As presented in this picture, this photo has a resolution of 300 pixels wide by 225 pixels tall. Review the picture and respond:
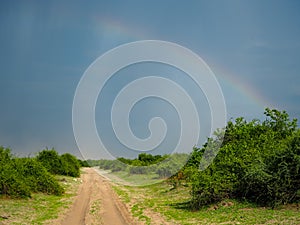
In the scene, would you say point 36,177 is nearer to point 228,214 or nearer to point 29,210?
point 29,210

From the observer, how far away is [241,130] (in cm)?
2633

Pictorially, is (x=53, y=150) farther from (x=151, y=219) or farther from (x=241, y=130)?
(x=151, y=219)

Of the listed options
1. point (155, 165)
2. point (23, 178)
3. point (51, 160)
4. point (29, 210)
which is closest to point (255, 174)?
point (29, 210)

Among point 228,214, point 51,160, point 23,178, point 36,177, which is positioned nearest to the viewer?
point 228,214

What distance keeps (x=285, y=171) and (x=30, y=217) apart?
40.4 feet

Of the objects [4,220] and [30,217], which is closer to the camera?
[4,220]

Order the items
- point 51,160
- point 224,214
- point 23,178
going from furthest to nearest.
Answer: point 51,160, point 23,178, point 224,214

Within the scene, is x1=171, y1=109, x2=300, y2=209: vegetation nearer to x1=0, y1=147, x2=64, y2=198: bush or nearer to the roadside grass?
the roadside grass

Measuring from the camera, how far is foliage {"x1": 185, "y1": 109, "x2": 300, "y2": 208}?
18.0 meters

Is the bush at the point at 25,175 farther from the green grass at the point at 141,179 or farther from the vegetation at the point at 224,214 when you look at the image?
the green grass at the point at 141,179

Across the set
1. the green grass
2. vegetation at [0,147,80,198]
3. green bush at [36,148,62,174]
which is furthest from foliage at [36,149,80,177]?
vegetation at [0,147,80,198]

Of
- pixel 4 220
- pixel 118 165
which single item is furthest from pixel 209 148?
pixel 118 165

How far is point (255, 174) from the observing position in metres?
Answer: 19.2

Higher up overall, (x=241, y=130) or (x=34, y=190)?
(x=241, y=130)
